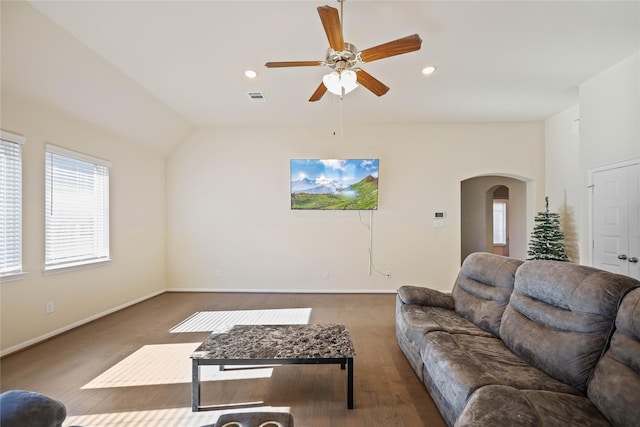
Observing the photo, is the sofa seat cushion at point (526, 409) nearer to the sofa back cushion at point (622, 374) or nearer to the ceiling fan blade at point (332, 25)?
the sofa back cushion at point (622, 374)

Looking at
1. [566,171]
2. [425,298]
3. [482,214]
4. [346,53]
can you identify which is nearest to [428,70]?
[346,53]

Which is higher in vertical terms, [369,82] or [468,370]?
[369,82]

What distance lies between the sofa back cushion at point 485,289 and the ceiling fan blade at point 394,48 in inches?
79.5

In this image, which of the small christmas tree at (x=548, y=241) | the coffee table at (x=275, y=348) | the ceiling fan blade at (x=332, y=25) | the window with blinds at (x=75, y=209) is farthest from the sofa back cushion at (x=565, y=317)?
the window with blinds at (x=75, y=209)

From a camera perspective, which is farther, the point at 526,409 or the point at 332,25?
the point at 332,25

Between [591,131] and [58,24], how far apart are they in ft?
20.3

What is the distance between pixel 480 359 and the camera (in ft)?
6.11

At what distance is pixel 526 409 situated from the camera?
1.27 meters

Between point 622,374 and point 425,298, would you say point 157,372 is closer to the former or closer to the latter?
point 425,298

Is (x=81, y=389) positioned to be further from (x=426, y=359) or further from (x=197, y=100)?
(x=197, y=100)

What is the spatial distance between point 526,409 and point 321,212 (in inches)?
169

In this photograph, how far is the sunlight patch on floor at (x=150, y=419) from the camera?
191 centimetres

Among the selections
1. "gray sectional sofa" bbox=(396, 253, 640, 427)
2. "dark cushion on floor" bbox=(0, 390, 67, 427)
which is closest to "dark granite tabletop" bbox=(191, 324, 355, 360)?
"gray sectional sofa" bbox=(396, 253, 640, 427)

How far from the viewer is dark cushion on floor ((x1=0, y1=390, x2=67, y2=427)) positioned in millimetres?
899
